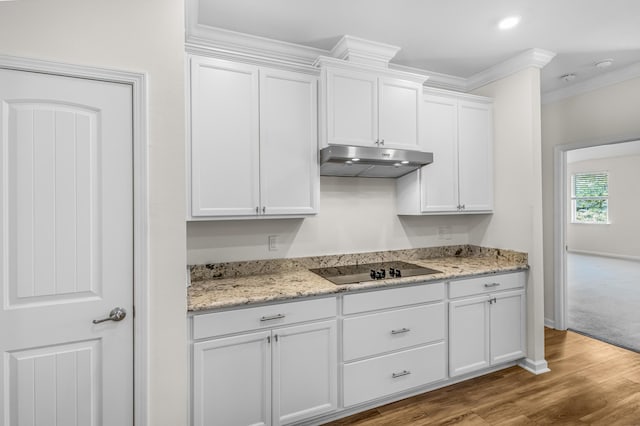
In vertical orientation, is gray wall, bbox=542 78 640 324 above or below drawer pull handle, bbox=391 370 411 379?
above

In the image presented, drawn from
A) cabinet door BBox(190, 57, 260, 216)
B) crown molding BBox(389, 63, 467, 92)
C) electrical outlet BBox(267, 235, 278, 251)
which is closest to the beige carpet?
crown molding BBox(389, 63, 467, 92)

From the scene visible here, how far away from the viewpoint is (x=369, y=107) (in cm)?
251

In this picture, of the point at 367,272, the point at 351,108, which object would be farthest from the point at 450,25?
the point at 367,272

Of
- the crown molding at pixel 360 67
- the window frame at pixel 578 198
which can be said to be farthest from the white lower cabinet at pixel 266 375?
the window frame at pixel 578 198

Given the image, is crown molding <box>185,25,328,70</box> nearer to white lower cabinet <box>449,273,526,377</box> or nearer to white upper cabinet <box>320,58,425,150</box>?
white upper cabinet <box>320,58,425,150</box>

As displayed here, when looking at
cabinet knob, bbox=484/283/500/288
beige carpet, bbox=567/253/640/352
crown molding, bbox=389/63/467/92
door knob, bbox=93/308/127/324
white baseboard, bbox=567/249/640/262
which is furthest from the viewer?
white baseboard, bbox=567/249/640/262

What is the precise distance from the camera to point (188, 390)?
179 cm

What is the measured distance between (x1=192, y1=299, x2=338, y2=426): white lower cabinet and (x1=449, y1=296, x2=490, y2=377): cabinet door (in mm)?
1010

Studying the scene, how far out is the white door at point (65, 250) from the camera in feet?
4.68

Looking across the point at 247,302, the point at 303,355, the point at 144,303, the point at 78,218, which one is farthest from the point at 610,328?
the point at 78,218

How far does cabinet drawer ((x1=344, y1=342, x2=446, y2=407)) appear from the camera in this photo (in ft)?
7.23

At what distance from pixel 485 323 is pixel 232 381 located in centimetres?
201

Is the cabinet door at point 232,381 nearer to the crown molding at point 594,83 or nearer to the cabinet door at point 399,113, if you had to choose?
the cabinet door at point 399,113

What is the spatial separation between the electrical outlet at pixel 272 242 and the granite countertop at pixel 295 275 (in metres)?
0.12
